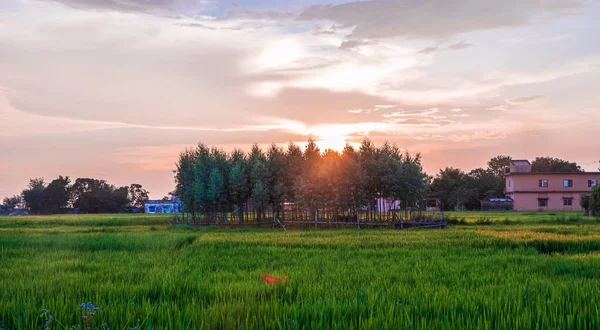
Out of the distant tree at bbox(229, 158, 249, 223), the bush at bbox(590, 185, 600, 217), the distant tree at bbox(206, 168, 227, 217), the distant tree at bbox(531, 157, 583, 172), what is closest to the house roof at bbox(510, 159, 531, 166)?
the distant tree at bbox(531, 157, 583, 172)

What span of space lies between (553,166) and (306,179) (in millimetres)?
70632

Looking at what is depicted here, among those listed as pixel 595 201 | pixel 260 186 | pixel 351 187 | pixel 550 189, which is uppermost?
pixel 260 186

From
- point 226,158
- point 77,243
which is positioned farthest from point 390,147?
point 77,243

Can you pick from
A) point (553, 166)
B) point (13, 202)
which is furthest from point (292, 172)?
point (13, 202)

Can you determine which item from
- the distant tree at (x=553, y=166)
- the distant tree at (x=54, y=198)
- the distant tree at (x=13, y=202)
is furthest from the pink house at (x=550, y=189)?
the distant tree at (x=13, y=202)

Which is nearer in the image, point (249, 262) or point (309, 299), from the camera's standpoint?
point (309, 299)

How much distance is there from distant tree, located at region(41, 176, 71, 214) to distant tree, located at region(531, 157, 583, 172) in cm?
9889

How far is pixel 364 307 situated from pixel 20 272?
7.41 meters

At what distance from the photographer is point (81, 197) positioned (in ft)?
Result: 331

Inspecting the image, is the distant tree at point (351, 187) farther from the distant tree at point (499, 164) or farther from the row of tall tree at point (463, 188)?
the distant tree at point (499, 164)

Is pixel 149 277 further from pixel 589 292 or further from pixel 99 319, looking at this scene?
pixel 589 292

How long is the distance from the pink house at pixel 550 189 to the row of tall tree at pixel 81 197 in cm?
7893

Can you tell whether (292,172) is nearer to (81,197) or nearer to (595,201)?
(595,201)

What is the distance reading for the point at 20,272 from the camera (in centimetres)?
955
